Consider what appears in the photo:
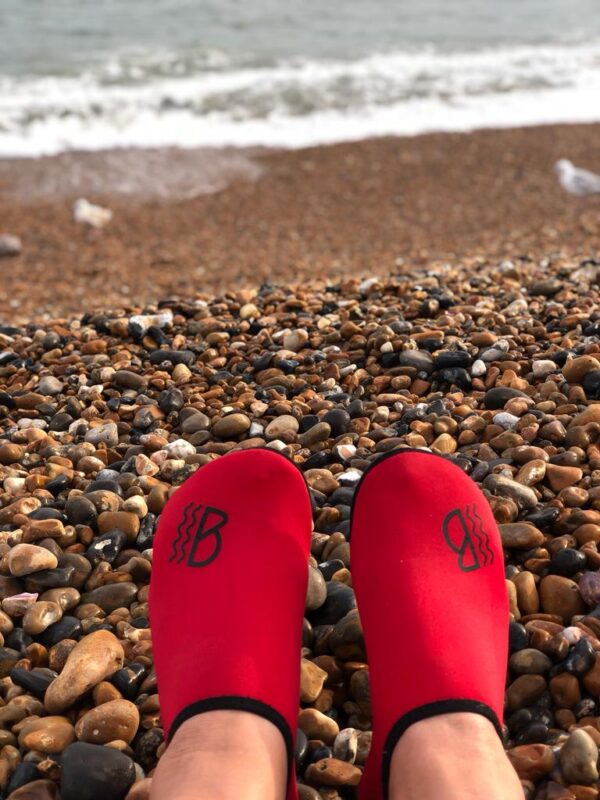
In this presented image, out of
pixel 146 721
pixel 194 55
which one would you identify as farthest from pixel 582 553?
pixel 194 55

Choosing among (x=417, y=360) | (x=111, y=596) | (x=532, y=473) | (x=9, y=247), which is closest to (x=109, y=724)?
(x=111, y=596)

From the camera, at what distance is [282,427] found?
203 centimetres

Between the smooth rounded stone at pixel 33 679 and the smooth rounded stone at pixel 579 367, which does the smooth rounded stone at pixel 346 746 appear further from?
the smooth rounded stone at pixel 579 367

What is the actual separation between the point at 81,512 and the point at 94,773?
0.64 meters

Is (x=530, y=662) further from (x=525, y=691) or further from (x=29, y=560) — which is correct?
(x=29, y=560)

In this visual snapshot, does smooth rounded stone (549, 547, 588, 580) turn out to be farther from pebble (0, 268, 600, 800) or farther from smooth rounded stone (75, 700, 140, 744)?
smooth rounded stone (75, 700, 140, 744)

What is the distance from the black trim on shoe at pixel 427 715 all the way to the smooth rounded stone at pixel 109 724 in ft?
1.39

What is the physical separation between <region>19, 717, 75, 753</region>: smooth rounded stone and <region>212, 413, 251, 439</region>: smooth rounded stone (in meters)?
0.89

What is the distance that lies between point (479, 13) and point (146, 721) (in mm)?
15119

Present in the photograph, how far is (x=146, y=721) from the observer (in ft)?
4.50

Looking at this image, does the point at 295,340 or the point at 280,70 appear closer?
the point at 295,340

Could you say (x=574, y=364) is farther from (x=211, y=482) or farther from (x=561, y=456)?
(x=211, y=482)

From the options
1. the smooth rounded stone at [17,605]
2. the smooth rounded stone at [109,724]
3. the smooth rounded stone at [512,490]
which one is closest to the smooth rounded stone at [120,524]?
the smooth rounded stone at [17,605]

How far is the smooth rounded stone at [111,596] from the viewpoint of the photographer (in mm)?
1574
